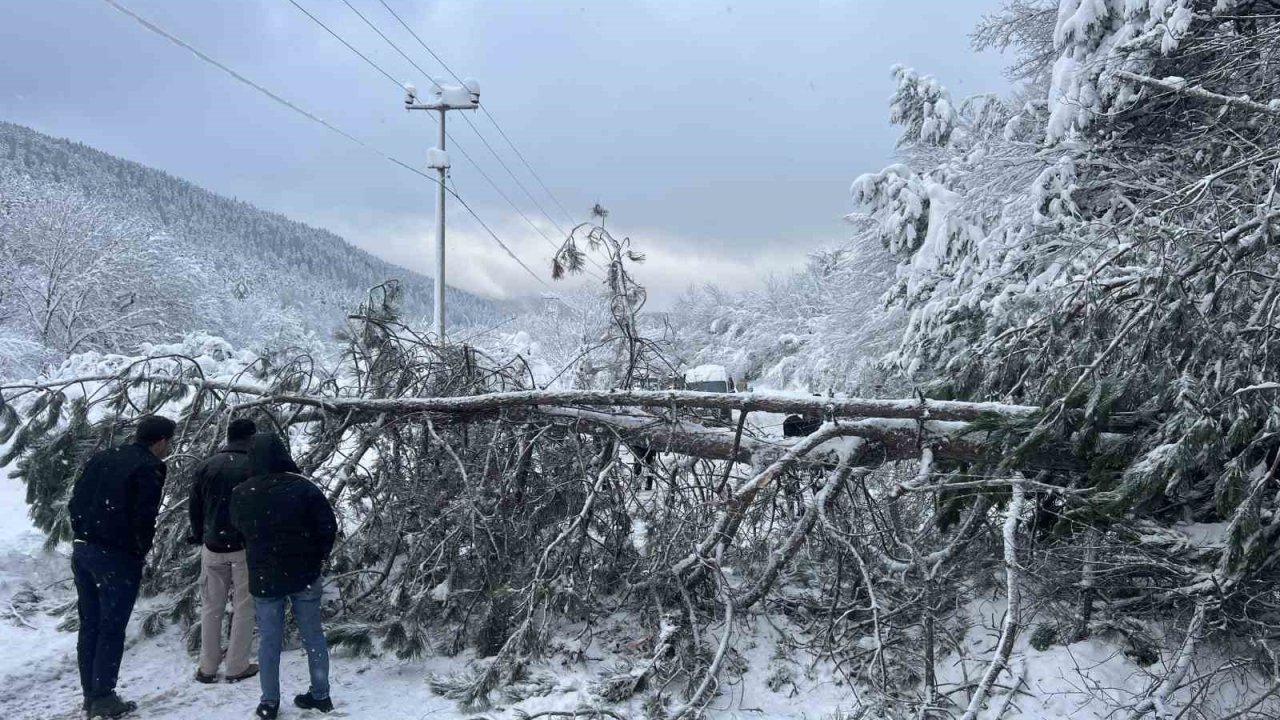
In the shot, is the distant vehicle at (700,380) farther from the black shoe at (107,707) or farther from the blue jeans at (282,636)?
the black shoe at (107,707)

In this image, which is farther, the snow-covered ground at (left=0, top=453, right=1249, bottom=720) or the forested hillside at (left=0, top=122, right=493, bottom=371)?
the forested hillside at (left=0, top=122, right=493, bottom=371)

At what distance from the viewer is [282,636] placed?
3.99 m

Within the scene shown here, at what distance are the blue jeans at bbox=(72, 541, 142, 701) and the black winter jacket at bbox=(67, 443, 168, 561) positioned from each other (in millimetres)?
68

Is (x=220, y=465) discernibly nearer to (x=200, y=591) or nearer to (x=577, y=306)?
(x=200, y=591)

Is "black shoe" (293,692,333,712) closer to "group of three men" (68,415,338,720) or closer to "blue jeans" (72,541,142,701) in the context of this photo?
"group of three men" (68,415,338,720)

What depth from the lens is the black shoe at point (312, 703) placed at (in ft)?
13.1

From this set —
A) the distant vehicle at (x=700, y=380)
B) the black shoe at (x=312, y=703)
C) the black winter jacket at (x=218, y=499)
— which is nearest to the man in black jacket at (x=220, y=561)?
the black winter jacket at (x=218, y=499)

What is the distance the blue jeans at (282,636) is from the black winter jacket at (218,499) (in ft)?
Result: 1.38

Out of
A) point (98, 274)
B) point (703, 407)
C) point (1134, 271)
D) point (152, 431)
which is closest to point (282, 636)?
point (152, 431)

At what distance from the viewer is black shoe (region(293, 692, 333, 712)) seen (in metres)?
4.00

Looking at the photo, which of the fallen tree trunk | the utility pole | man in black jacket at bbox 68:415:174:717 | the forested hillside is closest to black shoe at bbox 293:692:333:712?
man in black jacket at bbox 68:415:174:717

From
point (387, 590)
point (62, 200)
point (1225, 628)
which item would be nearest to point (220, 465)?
point (387, 590)

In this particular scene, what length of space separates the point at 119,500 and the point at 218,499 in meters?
0.46

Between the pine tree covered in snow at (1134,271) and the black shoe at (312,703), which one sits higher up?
the pine tree covered in snow at (1134,271)
